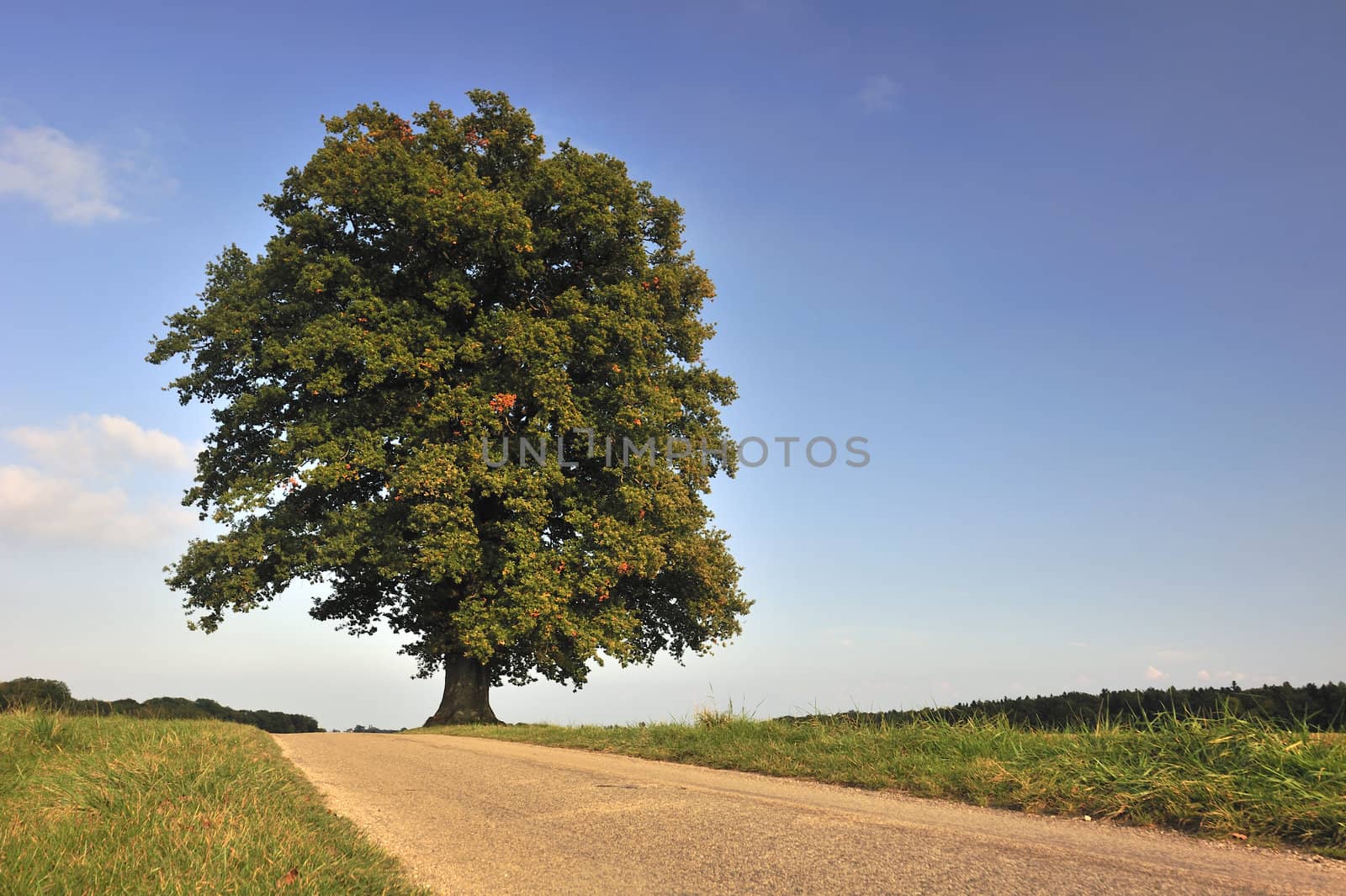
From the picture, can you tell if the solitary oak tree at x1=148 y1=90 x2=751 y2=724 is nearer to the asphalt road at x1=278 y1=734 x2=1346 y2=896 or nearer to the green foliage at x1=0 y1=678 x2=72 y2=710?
the green foliage at x1=0 y1=678 x2=72 y2=710

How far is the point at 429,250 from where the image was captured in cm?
2178

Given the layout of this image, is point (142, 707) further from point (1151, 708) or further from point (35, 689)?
point (1151, 708)

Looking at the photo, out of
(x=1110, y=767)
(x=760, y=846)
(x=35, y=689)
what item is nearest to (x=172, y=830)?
(x=760, y=846)

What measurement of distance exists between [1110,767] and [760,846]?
3.67 meters

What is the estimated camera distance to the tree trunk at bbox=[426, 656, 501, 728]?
70.6ft

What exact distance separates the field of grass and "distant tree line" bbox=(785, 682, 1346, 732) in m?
0.72

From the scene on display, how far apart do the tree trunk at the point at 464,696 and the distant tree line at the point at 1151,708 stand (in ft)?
38.5

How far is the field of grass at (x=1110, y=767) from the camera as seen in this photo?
6.35 meters

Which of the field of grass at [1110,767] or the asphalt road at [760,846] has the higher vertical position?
the field of grass at [1110,767]

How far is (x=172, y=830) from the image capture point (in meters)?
5.79

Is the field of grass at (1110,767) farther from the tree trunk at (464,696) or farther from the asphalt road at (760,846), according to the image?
the tree trunk at (464,696)

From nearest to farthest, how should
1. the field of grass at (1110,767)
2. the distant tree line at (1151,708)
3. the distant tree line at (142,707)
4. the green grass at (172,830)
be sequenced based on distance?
1. the green grass at (172,830)
2. the field of grass at (1110,767)
3. the distant tree line at (1151,708)
4. the distant tree line at (142,707)

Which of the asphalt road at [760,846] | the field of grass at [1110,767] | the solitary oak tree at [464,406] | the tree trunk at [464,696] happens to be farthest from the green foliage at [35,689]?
the field of grass at [1110,767]

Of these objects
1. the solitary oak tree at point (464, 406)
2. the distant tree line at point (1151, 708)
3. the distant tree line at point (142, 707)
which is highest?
the solitary oak tree at point (464, 406)
